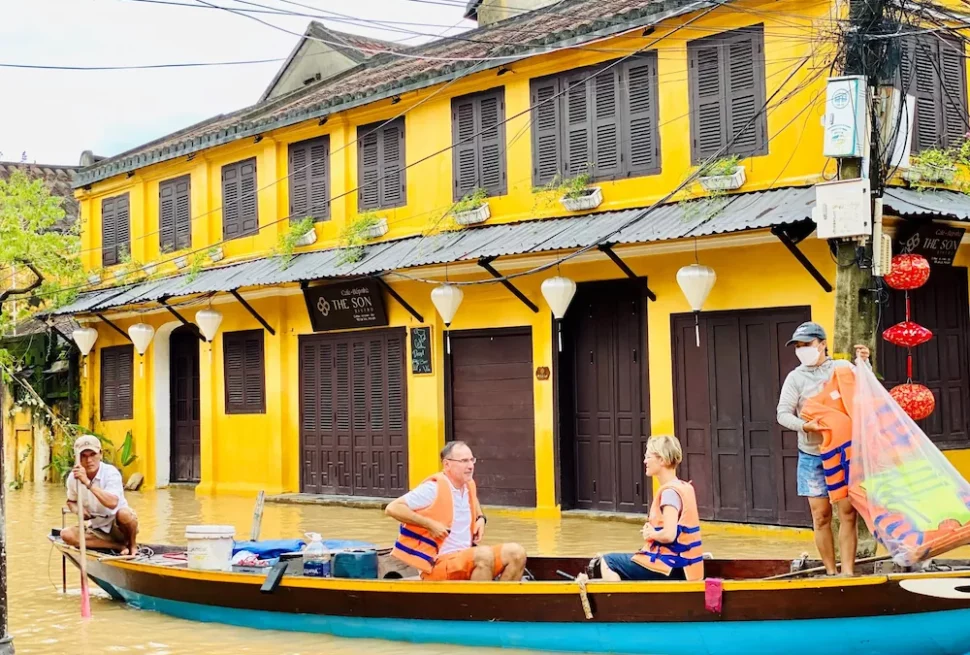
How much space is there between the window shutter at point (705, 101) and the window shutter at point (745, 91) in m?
0.11

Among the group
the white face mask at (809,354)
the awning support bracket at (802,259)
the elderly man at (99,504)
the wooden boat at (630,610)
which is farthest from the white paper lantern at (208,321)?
the white face mask at (809,354)

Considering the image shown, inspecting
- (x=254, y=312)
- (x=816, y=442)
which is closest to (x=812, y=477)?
(x=816, y=442)

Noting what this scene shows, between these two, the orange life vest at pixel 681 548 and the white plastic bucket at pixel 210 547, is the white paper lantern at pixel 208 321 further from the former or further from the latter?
the orange life vest at pixel 681 548

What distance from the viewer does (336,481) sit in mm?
18203

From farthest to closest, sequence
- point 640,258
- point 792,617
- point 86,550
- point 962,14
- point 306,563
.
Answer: point 640,258 < point 962,14 < point 86,550 < point 306,563 < point 792,617

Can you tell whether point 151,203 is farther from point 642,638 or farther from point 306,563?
point 642,638

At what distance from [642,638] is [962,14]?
8.02 m

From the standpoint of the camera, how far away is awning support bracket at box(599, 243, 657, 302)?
13.1m

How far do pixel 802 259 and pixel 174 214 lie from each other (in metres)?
12.6

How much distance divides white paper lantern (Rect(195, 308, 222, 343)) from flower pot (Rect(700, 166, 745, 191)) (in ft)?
29.3

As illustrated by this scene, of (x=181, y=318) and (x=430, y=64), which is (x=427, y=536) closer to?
(x=430, y=64)

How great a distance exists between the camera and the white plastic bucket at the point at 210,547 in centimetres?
973

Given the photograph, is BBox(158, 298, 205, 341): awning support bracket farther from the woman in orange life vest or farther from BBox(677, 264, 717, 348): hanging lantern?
the woman in orange life vest

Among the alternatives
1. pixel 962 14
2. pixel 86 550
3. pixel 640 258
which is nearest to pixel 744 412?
pixel 640 258
